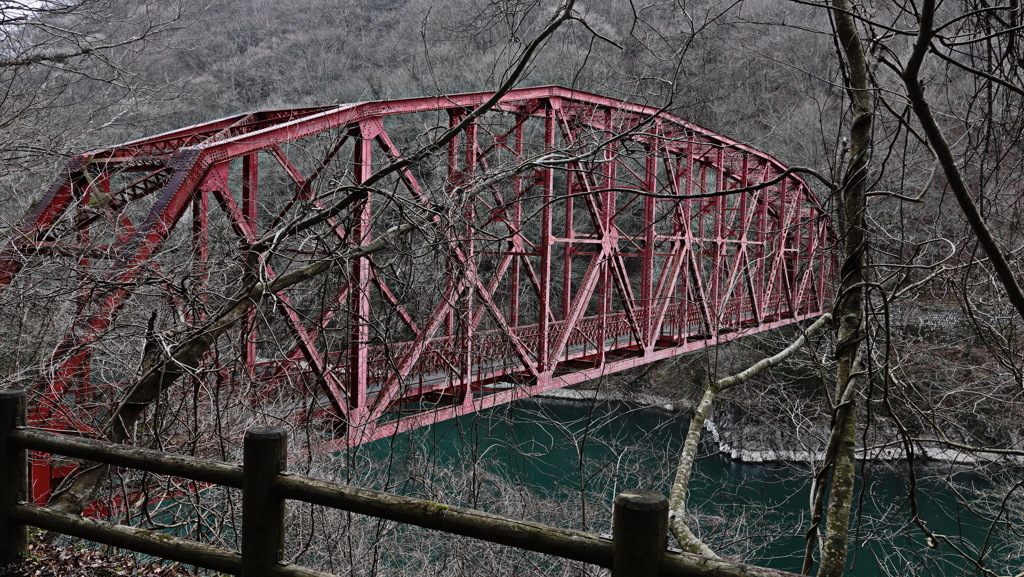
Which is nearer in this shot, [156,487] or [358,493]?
[358,493]

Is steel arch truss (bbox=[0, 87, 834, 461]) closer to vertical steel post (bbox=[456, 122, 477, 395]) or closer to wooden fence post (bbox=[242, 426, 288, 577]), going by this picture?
vertical steel post (bbox=[456, 122, 477, 395])

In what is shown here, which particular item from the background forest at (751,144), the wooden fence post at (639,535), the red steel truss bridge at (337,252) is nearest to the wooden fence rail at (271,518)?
the wooden fence post at (639,535)

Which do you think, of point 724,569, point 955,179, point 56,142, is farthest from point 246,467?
point 56,142

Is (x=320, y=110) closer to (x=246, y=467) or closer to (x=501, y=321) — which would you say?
(x=501, y=321)

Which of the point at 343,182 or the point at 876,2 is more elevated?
the point at 876,2

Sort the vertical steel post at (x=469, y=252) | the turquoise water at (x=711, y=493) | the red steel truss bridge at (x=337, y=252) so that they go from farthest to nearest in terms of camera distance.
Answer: the turquoise water at (x=711, y=493) → the vertical steel post at (x=469, y=252) → the red steel truss bridge at (x=337, y=252)

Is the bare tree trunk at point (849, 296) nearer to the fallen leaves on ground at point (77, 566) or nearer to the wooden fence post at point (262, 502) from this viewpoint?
the wooden fence post at point (262, 502)

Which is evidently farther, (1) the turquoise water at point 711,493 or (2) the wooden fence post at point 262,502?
(1) the turquoise water at point 711,493

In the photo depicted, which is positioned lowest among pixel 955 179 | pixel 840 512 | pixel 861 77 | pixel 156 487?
pixel 156 487
